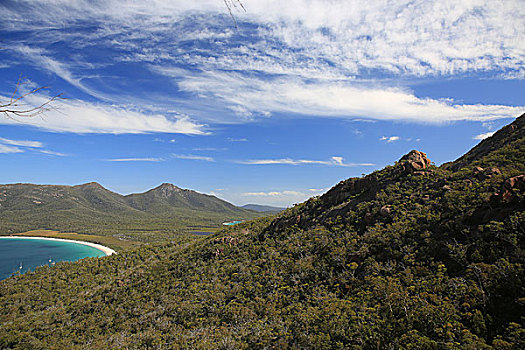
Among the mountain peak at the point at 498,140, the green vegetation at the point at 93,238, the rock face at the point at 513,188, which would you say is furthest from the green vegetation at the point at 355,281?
the green vegetation at the point at 93,238

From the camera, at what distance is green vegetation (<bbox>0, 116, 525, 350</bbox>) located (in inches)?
334

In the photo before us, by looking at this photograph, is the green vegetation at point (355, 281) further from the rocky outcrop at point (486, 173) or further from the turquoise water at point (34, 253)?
the turquoise water at point (34, 253)

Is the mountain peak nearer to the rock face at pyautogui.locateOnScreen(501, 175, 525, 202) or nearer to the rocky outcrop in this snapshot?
the rocky outcrop

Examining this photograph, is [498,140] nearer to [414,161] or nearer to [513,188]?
[414,161]

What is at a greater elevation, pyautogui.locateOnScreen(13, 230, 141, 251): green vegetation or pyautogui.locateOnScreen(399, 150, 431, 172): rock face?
pyautogui.locateOnScreen(399, 150, 431, 172): rock face

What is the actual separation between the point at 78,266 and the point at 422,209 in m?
58.9

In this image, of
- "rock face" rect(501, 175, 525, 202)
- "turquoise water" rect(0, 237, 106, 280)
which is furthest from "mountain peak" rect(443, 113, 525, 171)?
"turquoise water" rect(0, 237, 106, 280)

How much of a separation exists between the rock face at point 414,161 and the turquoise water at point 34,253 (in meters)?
102

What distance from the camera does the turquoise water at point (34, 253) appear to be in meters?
85.6

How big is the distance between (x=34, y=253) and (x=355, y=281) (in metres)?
143

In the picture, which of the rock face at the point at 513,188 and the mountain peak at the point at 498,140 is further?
the mountain peak at the point at 498,140

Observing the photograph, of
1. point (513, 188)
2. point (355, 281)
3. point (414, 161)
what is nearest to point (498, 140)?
point (414, 161)

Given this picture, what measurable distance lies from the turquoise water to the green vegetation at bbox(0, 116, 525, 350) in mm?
75325

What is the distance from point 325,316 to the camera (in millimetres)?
10914
